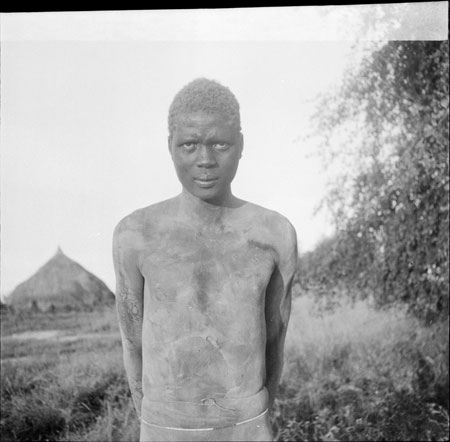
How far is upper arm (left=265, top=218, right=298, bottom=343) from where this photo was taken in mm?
2172

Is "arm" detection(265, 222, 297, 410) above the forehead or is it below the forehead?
below

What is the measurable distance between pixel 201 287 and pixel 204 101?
1.84ft

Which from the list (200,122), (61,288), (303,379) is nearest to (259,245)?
(200,122)

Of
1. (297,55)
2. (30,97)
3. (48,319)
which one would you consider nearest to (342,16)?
(297,55)

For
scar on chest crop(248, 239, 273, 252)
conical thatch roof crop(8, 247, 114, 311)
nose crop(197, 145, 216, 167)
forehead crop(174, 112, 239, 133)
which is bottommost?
conical thatch roof crop(8, 247, 114, 311)

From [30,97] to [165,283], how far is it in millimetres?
1540

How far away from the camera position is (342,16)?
342 centimetres

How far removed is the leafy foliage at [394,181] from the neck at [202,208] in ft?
5.19

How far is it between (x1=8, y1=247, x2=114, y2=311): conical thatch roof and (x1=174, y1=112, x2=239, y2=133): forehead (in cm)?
139

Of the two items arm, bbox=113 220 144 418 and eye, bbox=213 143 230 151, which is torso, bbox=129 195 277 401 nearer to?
arm, bbox=113 220 144 418

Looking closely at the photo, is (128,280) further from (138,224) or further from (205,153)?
(205,153)

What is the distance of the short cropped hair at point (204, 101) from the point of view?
208cm

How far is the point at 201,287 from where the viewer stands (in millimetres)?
2098

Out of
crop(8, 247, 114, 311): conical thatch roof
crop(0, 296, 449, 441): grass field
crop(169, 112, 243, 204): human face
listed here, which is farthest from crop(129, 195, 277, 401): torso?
crop(0, 296, 449, 441): grass field
